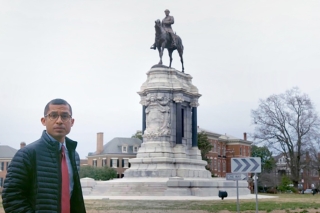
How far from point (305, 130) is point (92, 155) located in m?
43.2

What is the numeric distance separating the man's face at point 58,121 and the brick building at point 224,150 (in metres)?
82.1

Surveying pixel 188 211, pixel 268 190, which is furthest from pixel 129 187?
pixel 268 190

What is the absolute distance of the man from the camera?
396 centimetres

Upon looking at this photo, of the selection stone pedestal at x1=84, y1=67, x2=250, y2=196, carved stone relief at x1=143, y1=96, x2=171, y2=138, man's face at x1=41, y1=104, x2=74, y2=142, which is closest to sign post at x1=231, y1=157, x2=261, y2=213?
man's face at x1=41, y1=104, x2=74, y2=142

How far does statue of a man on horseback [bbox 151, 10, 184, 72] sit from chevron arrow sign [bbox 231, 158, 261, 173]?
81.0 feet

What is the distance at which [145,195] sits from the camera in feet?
99.9

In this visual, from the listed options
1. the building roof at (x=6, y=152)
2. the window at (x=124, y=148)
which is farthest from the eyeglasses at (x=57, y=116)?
the window at (x=124, y=148)

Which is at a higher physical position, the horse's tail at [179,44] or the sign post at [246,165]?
the horse's tail at [179,44]

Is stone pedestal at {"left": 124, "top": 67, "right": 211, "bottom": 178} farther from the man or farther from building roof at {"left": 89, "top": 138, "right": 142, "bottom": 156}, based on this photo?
building roof at {"left": 89, "top": 138, "right": 142, "bottom": 156}

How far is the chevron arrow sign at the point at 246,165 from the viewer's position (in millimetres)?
14406

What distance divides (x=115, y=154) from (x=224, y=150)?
22.3 metres

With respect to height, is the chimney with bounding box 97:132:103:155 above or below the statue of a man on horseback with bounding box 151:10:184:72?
below

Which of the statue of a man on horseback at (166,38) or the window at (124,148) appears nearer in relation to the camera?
the statue of a man on horseback at (166,38)

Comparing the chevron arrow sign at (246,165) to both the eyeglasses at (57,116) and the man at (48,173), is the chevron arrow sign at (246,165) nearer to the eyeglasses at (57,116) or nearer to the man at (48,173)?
the man at (48,173)
